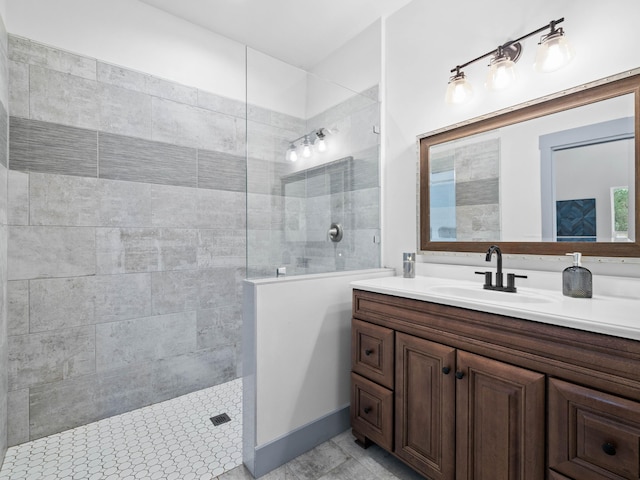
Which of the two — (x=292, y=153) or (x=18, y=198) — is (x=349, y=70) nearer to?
(x=292, y=153)

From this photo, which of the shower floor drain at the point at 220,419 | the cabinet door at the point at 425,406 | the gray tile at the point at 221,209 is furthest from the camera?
the gray tile at the point at 221,209

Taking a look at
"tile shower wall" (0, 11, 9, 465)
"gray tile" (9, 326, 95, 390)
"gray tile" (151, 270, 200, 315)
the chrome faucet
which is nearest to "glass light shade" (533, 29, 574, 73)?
the chrome faucet

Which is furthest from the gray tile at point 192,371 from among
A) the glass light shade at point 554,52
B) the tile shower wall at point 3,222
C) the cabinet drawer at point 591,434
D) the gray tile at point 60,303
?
the glass light shade at point 554,52

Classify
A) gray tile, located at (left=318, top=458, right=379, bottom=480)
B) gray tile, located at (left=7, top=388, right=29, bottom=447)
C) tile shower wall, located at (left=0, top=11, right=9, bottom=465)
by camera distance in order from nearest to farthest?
gray tile, located at (left=318, top=458, right=379, bottom=480) < tile shower wall, located at (left=0, top=11, right=9, bottom=465) < gray tile, located at (left=7, top=388, right=29, bottom=447)

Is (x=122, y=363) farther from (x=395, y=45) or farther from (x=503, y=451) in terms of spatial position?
(x=395, y=45)

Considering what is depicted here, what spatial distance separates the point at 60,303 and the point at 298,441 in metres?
1.57

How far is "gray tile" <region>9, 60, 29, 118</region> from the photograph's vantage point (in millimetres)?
1726

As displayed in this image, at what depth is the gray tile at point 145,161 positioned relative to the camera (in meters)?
2.01

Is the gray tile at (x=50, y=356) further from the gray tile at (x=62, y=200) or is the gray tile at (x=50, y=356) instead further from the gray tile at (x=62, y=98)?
the gray tile at (x=62, y=98)

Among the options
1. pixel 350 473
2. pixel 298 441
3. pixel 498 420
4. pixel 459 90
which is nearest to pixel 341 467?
pixel 350 473

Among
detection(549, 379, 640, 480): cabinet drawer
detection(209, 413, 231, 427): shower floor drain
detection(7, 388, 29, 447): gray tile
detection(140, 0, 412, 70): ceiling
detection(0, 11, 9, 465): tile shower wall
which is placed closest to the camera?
detection(549, 379, 640, 480): cabinet drawer

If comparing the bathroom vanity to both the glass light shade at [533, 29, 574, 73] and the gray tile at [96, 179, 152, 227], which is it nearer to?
the glass light shade at [533, 29, 574, 73]

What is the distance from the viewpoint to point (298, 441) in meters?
1.66

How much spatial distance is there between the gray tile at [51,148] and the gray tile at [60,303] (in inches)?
25.5
